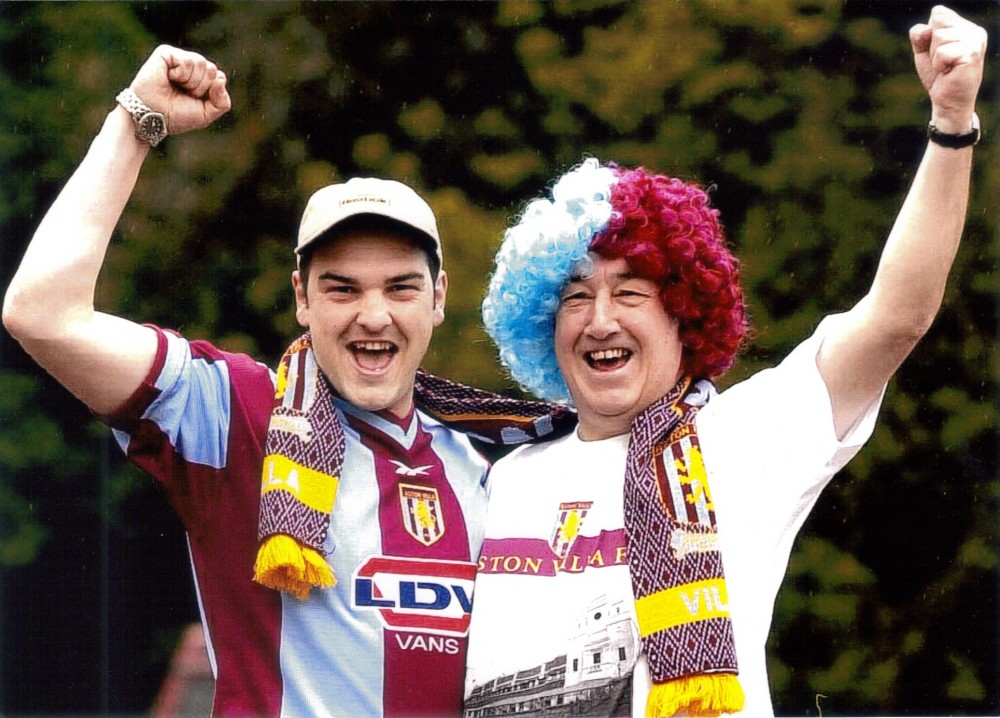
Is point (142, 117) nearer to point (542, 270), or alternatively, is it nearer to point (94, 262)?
point (94, 262)

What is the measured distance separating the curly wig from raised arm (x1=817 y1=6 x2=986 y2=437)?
36 cm

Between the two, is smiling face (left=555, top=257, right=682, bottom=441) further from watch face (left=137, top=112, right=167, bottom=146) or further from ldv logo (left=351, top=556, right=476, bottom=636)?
Answer: watch face (left=137, top=112, right=167, bottom=146)

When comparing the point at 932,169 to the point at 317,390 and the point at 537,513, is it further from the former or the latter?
the point at 317,390

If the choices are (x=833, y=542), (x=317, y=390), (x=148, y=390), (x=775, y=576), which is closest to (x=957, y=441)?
(x=833, y=542)

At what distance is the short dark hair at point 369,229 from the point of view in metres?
3.10

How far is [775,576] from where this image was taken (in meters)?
2.97

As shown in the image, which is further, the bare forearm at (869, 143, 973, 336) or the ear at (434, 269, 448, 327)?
the ear at (434, 269, 448, 327)

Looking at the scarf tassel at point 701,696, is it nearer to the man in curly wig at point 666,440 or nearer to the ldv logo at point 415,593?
the man in curly wig at point 666,440

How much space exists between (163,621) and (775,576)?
234 cm

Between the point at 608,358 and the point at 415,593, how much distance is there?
0.58 m

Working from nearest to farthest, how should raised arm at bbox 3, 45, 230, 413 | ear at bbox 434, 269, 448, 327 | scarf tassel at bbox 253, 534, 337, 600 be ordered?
raised arm at bbox 3, 45, 230, 413 → scarf tassel at bbox 253, 534, 337, 600 → ear at bbox 434, 269, 448, 327

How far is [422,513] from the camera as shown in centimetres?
309

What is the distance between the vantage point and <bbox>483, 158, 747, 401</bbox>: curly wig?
309cm

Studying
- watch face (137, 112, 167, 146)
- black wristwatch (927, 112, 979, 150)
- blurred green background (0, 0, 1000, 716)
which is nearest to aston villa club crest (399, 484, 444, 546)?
watch face (137, 112, 167, 146)
